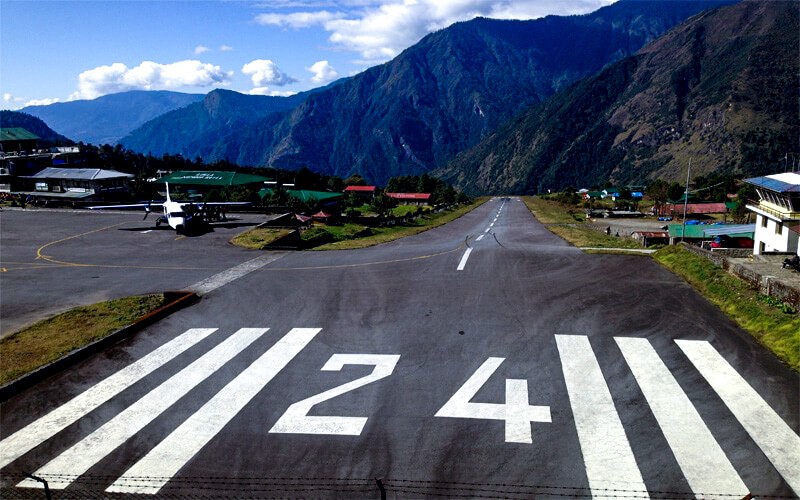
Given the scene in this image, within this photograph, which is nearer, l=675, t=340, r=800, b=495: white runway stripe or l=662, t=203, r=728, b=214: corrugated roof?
l=675, t=340, r=800, b=495: white runway stripe

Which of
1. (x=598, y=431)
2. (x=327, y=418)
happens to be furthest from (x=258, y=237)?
(x=598, y=431)

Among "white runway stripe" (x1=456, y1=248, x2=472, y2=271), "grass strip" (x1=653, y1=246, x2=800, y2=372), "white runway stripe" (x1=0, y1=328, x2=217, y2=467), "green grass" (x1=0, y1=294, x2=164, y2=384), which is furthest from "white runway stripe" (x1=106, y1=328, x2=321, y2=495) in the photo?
"grass strip" (x1=653, y1=246, x2=800, y2=372)

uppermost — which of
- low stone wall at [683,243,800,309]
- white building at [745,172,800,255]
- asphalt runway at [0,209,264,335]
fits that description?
white building at [745,172,800,255]

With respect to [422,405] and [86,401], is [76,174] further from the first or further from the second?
[422,405]

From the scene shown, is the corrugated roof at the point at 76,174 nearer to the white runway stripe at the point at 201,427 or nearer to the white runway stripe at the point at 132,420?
the white runway stripe at the point at 132,420

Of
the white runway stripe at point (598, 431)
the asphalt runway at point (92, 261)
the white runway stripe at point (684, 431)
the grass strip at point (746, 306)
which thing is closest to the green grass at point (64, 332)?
the asphalt runway at point (92, 261)

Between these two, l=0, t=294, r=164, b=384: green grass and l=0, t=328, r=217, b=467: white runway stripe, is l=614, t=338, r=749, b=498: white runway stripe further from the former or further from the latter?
Answer: l=0, t=294, r=164, b=384: green grass

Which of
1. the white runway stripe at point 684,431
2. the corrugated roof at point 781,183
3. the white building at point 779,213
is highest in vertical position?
the corrugated roof at point 781,183
